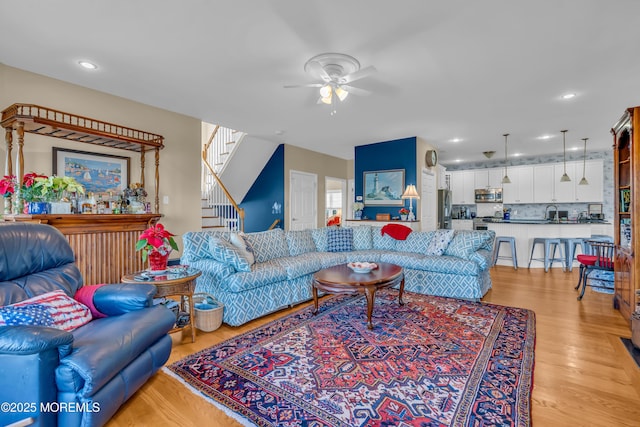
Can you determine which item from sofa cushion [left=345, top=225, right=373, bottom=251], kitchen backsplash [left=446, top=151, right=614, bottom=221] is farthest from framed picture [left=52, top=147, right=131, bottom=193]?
kitchen backsplash [left=446, top=151, right=614, bottom=221]

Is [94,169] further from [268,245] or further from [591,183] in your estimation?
[591,183]

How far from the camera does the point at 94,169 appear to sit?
391cm

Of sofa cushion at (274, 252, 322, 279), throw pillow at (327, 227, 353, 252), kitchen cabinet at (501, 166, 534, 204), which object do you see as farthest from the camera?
kitchen cabinet at (501, 166, 534, 204)

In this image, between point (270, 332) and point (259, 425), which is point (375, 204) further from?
point (259, 425)

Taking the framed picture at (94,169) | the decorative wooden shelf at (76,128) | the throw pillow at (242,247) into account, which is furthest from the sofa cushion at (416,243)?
the framed picture at (94,169)

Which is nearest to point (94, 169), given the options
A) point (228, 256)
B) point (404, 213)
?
point (228, 256)

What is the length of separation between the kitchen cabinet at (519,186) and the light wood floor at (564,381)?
4958 millimetres

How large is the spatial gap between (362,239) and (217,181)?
3287 millimetres

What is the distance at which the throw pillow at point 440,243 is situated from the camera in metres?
4.23

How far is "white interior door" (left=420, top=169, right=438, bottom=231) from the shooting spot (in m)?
6.51

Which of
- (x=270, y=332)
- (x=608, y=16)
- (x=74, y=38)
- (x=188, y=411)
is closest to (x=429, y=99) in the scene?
(x=608, y=16)

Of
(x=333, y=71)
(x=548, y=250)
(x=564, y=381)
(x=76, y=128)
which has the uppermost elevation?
(x=333, y=71)

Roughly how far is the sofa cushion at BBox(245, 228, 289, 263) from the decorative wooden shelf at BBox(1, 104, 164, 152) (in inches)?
77.1

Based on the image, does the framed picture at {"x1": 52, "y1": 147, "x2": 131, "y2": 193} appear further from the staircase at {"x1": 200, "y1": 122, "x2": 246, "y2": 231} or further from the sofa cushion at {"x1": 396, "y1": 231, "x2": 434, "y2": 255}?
the sofa cushion at {"x1": 396, "y1": 231, "x2": 434, "y2": 255}
